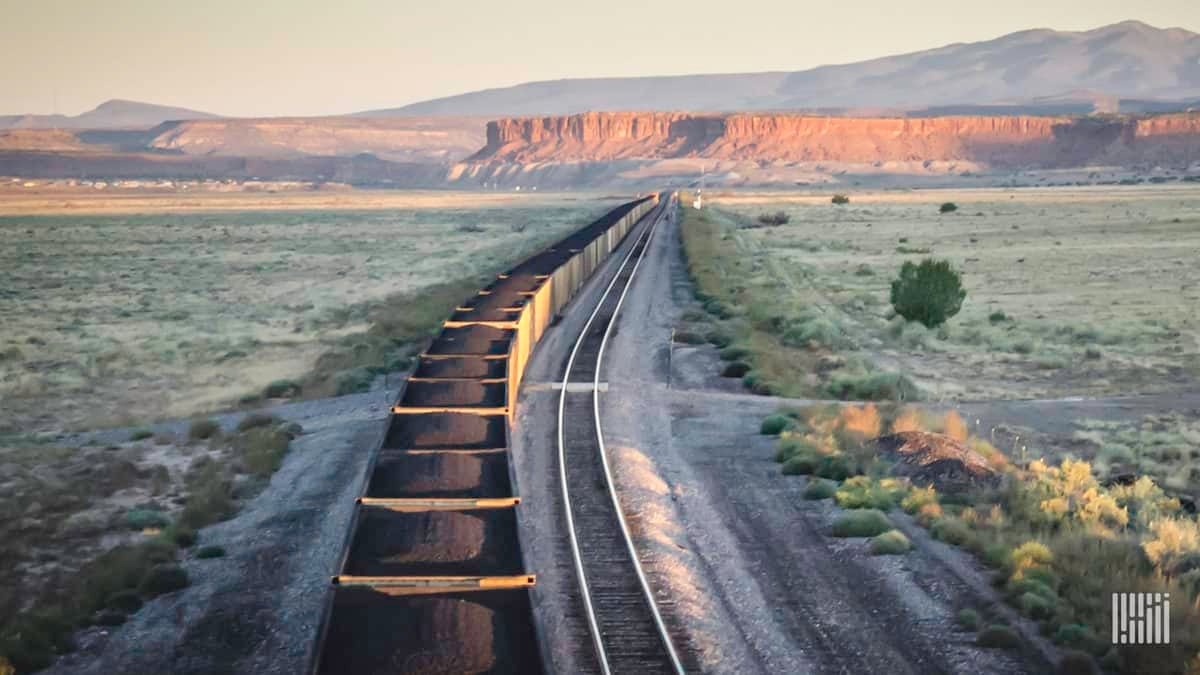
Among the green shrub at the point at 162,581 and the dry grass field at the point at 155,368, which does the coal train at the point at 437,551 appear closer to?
the green shrub at the point at 162,581

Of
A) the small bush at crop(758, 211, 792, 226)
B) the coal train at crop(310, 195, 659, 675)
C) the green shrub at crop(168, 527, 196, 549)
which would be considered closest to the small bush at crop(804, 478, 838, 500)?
the coal train at crop(310, 195, 659, 675)

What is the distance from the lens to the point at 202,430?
21.6 m

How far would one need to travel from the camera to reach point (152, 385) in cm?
2872

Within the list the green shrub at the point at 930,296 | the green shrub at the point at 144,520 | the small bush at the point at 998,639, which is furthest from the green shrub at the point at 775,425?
the green shrub at the point at 930,296

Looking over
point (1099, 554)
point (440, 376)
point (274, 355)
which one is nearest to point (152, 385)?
point (274, 355)

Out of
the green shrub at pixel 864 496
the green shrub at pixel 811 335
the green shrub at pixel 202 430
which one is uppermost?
the green shrub at pixel 811 335

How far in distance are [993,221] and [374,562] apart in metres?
83.2

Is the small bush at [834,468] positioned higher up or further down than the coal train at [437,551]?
further down

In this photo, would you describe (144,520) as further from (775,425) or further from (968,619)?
(968,619)

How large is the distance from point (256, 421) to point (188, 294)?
28.5m

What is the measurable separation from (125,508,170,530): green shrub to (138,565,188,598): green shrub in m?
2.38

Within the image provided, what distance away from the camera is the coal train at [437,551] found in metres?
9.78

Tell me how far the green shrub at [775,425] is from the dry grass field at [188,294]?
41.8ft

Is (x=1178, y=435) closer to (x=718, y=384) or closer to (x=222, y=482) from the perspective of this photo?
(x=718, y=384)
